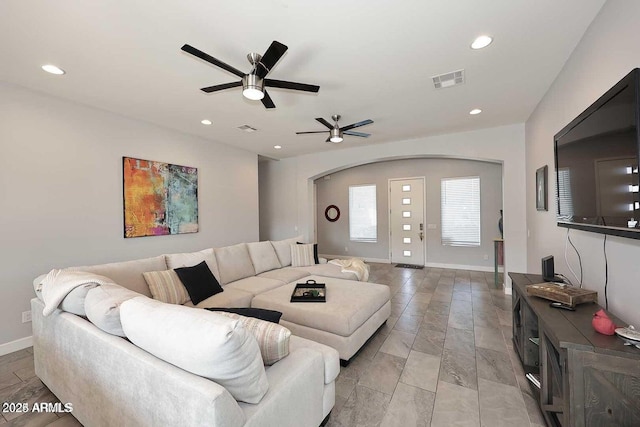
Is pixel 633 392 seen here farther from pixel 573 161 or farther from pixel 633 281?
pixel 573 161

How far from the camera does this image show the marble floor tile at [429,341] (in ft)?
8.41

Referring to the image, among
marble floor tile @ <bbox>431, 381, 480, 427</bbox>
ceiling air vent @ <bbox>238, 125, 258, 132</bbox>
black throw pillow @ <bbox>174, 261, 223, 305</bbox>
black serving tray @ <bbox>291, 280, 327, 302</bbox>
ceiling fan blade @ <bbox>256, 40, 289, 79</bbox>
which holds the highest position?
ceiling air vent @ <bbox>238, 125, 258, 132</bbox>

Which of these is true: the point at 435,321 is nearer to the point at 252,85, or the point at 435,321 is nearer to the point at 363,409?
the point at 363,409

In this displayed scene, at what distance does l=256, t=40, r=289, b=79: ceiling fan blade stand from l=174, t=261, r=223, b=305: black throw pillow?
2.04 m

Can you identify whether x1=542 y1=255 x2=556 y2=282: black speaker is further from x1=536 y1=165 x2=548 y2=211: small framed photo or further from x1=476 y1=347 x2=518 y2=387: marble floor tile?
x1=536 y1=165 x2=548 y2=211: small framed photo

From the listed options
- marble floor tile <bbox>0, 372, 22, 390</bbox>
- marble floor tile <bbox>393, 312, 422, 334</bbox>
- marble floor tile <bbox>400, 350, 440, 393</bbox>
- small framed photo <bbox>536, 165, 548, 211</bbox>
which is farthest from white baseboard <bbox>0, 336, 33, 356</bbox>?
small framed photo <bbox>536, 165, 548, 211</bbox>

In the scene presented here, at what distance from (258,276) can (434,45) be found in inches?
127

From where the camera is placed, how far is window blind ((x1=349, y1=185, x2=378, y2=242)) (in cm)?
703

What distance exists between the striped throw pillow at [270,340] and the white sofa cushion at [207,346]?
174mm

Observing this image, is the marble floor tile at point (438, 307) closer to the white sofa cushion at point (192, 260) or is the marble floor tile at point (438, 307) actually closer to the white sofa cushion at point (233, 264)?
the white sofa cushion at point (233, 264)

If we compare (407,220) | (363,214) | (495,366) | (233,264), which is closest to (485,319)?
(495,366)

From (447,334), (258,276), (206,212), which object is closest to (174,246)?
(206,212)

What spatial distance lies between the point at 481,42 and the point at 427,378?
277 centimetres

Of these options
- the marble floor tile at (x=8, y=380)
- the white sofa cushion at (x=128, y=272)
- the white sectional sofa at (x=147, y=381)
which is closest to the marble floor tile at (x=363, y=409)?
the white sectional sofa at (x=147, y=381)
